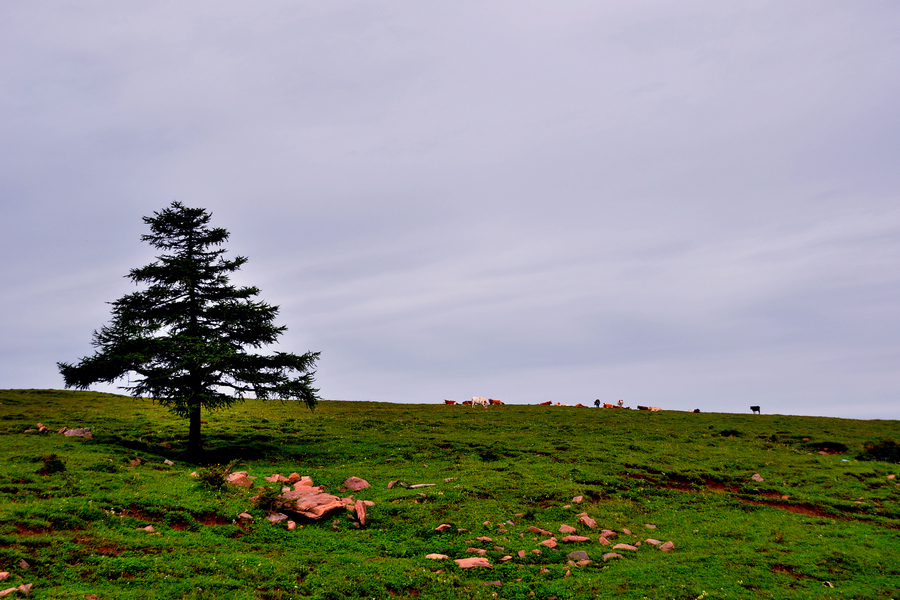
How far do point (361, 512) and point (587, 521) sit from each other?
34.8 feet

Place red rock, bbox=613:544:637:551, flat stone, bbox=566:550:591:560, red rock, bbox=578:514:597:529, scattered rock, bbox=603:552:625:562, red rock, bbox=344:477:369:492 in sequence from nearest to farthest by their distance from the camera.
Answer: flat stone, bbox=566:550:591:560 < scattered rock, bbox=603:552:625:562 < red rock, bbox=613:544:637:551 < red rock, bbox=578:514:597:529 < red rock, bbox=344:477:369:492

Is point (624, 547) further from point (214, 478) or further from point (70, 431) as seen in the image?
point (70, 431)

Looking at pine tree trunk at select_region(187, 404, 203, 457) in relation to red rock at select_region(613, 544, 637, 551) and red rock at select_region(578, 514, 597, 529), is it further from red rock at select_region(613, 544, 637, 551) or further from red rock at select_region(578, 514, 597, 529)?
red rock at select_region(613, 544, 637, 551)

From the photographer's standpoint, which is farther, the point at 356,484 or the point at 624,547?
the point at 356,484

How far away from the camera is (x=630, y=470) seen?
33938mm

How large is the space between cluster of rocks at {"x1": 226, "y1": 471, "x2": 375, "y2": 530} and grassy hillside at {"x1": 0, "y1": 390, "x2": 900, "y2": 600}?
55cm

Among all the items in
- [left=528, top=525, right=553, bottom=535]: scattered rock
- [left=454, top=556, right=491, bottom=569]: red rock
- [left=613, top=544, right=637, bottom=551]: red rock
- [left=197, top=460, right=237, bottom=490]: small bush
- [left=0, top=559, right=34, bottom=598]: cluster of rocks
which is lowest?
[left=613, top=544, right=637, bottom=551]: red rock

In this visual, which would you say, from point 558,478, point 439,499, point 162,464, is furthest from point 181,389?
point 558,478

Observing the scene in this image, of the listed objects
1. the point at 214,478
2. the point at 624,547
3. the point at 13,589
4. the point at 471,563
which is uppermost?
the point at 214,478

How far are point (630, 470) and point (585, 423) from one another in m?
21.1

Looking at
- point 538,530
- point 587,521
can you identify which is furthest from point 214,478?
point 587,521

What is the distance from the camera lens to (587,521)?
77.9 feet

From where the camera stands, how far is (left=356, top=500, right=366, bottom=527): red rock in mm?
23080

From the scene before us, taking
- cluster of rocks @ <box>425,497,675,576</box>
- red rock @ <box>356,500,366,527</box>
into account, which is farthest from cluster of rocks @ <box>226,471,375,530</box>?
cluster of rocks @ <box>425,497,675,576</box>
